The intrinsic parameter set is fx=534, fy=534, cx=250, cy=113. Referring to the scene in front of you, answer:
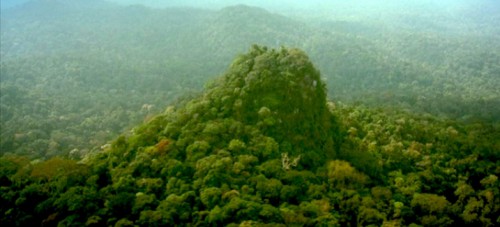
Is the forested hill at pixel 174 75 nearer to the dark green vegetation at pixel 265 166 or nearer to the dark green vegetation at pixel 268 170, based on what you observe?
the dark green vegetation at pixel 265 166

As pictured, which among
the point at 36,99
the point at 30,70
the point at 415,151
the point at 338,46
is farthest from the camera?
the point at 338,46

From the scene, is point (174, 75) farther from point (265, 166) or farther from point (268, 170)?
point (268, 170)

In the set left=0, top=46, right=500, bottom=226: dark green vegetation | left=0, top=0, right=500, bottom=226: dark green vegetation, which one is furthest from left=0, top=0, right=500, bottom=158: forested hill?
left=0, top=46, right=500, bottom=226: dark green vegetation

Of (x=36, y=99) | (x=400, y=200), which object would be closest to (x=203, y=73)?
(x=36, y=99)

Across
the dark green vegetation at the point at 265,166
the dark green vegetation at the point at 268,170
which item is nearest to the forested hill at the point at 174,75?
the dark green vegetation at the point at 265,166

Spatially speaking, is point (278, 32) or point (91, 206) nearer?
point (91, 206)

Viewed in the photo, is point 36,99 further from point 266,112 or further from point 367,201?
point 367,201

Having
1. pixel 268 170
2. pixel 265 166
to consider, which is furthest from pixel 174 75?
pixel 268 170
